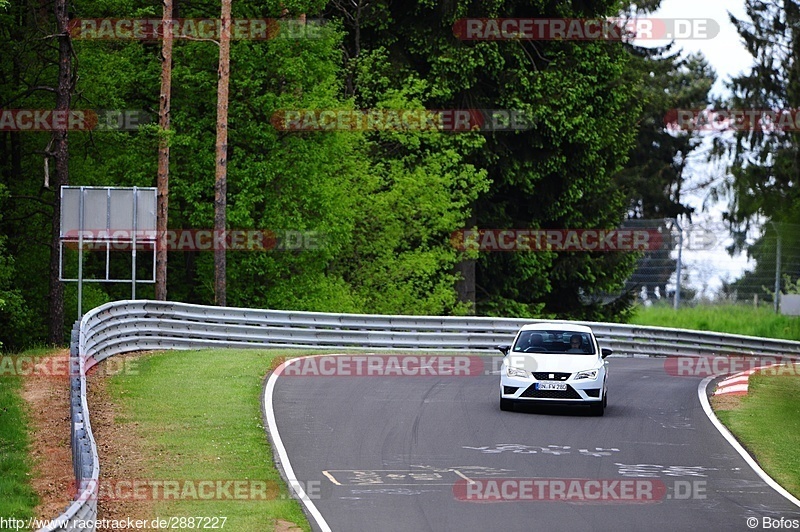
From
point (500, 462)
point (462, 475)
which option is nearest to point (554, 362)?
point (500, 462)

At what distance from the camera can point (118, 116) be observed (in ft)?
128

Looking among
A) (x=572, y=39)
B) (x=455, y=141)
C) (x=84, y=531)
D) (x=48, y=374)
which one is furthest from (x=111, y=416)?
(x=572, y=39)

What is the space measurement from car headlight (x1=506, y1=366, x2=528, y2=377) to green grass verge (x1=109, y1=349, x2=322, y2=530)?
428cm

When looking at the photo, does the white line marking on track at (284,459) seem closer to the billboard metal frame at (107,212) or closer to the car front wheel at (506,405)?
the car front wheel at (506,405)

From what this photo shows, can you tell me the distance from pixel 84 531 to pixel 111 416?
8.94m

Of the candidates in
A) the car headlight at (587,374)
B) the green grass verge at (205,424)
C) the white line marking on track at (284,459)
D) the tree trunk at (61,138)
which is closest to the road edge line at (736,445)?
the car headlight at (587,374)

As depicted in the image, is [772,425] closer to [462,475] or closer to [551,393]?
[551,393]

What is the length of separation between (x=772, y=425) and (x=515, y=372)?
180 inches

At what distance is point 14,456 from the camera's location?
Result: 17.6m

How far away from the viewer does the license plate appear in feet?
70.7

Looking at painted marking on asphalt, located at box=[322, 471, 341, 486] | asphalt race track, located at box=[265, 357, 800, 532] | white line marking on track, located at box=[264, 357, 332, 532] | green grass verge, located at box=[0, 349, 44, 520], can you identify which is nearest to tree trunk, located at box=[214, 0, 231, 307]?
white line marking on track, located at box=[264, 357, 332, 532]

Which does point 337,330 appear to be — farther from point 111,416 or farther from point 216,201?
point 111,416

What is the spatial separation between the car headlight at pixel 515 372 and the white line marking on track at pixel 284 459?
13.3ft

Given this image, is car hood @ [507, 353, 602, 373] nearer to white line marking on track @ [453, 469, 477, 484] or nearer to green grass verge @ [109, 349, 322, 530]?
green grass verge @ [109, 349, 322, 530]
